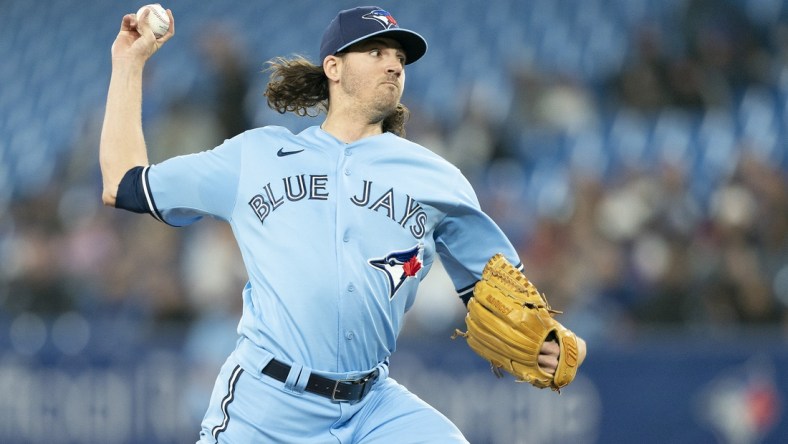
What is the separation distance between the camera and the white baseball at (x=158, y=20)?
13.8ft

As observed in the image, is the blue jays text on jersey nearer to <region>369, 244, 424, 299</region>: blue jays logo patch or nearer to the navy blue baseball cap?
<region>369, 244, 424, 299</region>: blue jays logo patch

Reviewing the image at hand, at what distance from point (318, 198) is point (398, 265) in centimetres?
34

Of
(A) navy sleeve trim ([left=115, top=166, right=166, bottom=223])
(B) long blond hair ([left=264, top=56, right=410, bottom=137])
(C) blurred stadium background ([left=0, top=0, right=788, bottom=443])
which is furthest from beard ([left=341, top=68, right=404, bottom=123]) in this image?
(C) blurred stadium background ([left=0, top=0, right=788, bottom=443])

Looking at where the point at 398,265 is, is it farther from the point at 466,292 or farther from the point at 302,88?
the point at 302,88

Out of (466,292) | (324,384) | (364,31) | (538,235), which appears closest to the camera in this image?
(324,384)

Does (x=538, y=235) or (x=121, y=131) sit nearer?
(x=121, y=131)

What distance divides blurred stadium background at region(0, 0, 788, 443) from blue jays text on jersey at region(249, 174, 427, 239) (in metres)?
3.76

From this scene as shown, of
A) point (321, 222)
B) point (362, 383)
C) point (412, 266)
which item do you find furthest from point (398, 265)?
point (362, 383)

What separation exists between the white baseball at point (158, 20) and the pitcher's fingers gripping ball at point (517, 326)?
136 cm

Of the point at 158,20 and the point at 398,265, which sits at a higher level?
the point at 158,20

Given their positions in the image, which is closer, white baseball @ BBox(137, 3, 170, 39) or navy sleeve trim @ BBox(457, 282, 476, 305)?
white baseball @ BBox(137, 3, 170, 39)

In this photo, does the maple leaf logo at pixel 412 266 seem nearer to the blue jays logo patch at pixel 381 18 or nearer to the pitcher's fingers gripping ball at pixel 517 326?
the pitcher's fingers gripping ball at pixel 517 326

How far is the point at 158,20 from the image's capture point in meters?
4.21

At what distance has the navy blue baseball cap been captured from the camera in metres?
4.19
